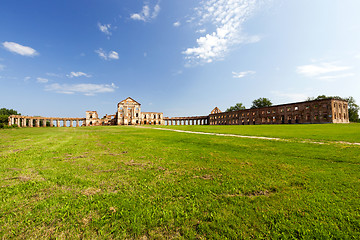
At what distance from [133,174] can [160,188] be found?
1448 mm

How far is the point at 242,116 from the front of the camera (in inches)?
2525

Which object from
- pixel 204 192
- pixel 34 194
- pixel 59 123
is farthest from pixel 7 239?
pixel 59 123

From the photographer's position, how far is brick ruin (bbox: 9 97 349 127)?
40719mm

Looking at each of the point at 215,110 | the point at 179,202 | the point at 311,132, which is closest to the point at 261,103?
the point at 215,110

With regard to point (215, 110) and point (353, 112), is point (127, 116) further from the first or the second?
point (353, 112)

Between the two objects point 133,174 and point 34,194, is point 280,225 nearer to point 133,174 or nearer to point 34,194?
point 133,174

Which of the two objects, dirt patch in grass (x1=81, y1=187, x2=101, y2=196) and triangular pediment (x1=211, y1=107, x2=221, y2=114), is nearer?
dirt patch in grass (x1=81, y1=187, x2=101, y2=196)

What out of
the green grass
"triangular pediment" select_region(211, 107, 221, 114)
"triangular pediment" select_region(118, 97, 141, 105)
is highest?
"triangular pediment" select_region(118, 97, 141, 105)

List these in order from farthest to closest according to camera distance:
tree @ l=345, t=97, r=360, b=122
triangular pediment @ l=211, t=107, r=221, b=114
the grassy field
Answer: triangular pediment @ l=211, t=107, r=221, b=114
tree @ l=345, t=97, r=360, b=122
the grassy field

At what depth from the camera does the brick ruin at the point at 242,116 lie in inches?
1603

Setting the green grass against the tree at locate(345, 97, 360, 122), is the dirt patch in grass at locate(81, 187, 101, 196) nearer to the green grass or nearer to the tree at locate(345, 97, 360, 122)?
the green grass

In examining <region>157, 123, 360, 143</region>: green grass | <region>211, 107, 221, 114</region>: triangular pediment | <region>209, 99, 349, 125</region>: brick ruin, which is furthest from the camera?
<region>211, 107, 221, 114</region>: triangular pediment

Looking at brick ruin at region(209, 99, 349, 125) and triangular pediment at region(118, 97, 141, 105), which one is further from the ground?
triangular pediment at region(118, 97, 141, 105)

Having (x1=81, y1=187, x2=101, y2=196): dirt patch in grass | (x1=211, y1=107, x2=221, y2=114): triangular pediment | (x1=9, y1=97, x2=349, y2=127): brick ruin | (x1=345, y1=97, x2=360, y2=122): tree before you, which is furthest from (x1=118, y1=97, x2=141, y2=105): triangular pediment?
(x1=345, y1=97, x2=360, y2=122): tree
